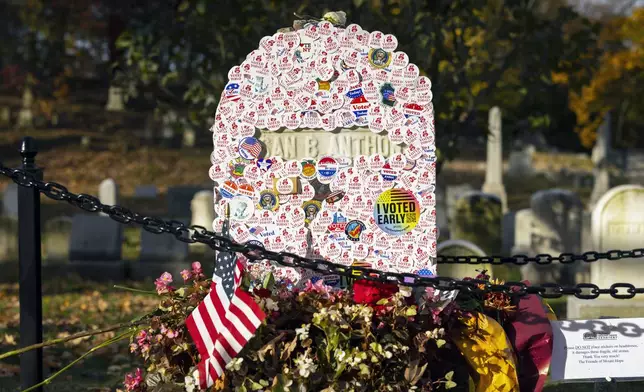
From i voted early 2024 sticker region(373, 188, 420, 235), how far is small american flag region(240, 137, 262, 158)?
686 mm

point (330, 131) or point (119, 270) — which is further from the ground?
point (330, 131)

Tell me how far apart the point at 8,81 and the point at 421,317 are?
95.3ft

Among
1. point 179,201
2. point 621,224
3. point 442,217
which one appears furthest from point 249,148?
point 179,201

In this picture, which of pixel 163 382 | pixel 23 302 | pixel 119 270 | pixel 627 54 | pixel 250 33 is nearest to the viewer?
pixel 163 382

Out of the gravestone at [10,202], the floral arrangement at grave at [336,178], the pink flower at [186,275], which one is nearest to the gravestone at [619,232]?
the floral arrangement at grave at [336,178]

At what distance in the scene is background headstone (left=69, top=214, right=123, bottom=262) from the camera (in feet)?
35.7

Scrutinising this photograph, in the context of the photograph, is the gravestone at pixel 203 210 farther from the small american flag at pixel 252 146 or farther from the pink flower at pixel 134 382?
the pink flower at pixel 134 382

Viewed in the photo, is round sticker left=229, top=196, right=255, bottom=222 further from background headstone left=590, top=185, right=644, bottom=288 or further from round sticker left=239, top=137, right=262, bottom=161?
background headstone left=590, top=185, right=644, bottom=288

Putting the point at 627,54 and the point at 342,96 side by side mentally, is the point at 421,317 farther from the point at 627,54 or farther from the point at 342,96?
the point at 627,54

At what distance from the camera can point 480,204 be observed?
11805 millimetres

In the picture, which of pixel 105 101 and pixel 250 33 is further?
pixel 105 101

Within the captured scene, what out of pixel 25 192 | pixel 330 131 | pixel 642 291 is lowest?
pixel 642 291

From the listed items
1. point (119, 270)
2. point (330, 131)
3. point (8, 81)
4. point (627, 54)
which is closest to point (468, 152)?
point (627, 54)

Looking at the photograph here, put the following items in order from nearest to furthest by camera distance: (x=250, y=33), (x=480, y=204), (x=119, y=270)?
(x=250, y=33) < (x=119, y=270) < (x=480, y=204)
